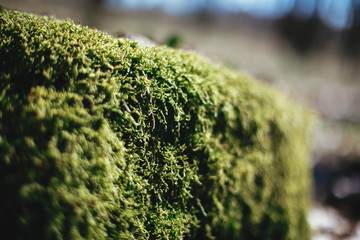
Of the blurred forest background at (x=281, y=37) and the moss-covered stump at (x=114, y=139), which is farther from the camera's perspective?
the blurred forest background at (x=281, y=37)

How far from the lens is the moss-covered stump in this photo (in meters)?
0.82

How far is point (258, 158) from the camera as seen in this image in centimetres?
212

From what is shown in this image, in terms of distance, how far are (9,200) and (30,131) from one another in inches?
9.4

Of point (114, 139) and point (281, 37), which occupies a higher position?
point (281, 37)

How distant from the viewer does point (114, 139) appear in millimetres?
1068

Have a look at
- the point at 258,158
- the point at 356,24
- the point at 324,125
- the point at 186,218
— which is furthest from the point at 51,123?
the point at 356,24

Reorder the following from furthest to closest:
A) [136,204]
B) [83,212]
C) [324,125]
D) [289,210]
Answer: [324,125], [289,210], [136,204], [83,212]

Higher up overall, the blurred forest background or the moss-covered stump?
the blurred forest background

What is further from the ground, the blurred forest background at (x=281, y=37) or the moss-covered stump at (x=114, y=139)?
the blurred forest background at (x=281, y=37)

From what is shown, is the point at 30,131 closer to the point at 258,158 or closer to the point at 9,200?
the point at 9,200

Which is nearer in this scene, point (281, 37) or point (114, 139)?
point (114, 139)

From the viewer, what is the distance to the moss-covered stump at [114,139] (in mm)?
819

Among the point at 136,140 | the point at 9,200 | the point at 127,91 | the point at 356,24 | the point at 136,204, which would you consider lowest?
the point at 9,200

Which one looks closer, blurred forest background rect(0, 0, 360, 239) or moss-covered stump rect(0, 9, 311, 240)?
moss-covered stump rect(0, 9, 311, 240)
